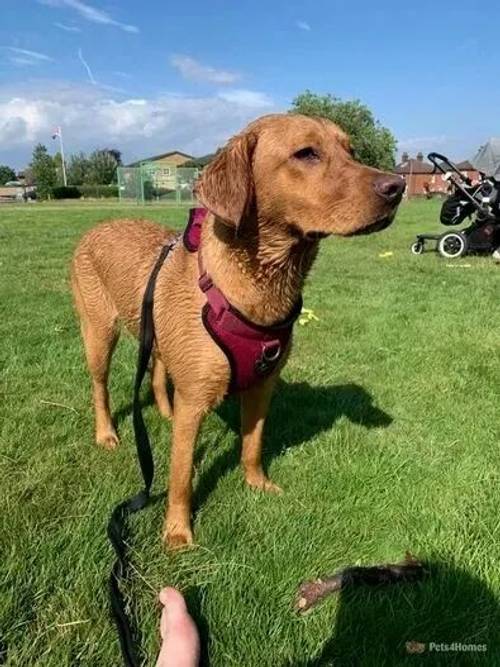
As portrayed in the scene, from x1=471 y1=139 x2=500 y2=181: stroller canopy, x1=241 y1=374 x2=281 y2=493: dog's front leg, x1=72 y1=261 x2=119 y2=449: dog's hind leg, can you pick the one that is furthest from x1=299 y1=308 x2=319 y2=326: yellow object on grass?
x1=471 y1=139 x2=500 y2=181: stroller canopy

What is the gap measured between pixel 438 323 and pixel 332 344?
1650 millimetres

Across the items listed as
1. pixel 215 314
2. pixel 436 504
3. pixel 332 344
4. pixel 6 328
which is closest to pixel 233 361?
pixel 215 314

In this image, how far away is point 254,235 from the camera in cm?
280

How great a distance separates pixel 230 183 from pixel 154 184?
157 ft

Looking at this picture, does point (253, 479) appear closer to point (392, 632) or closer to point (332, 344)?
point (392, 632)

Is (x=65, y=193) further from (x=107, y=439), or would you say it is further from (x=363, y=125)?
(x=107, y=439)

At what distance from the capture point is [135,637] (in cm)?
243

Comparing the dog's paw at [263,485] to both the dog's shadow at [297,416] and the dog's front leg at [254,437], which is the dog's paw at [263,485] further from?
the dog's shadow at [297,416]

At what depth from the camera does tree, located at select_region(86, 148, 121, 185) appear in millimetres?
104188

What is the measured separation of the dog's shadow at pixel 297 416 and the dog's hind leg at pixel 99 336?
2.25ft

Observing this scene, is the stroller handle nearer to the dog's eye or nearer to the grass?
the grass

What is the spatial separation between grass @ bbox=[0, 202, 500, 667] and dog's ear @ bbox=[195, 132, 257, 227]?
1.61 metres

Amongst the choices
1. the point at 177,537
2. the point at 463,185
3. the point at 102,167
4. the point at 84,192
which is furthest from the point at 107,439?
the point at 102,167

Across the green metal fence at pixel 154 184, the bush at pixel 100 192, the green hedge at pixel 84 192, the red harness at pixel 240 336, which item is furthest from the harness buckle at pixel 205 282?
Result: the bush at pixel 100 192
